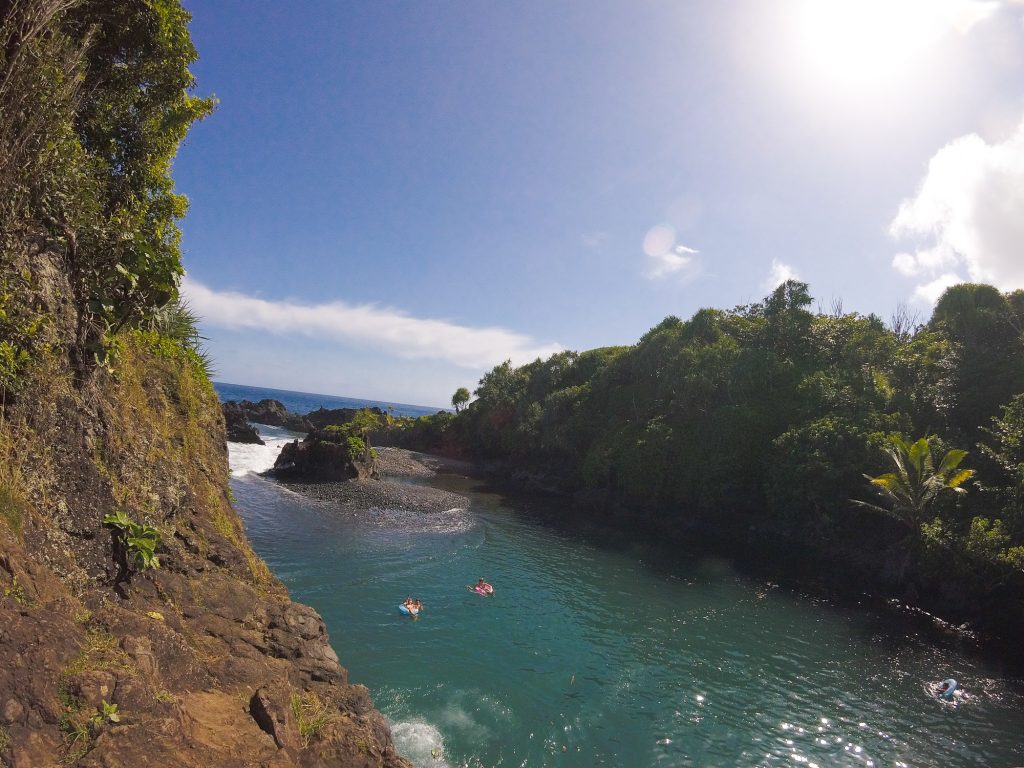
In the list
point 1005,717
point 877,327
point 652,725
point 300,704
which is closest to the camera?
point 300,704

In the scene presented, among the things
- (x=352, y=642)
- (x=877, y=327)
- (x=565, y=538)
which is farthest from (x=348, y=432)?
(x=877, y=327)

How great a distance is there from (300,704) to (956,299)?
52858mm

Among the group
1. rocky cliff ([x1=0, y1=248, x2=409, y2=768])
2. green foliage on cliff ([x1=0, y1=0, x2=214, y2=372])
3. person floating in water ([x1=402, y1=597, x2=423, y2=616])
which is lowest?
person floating in water ([x1=402, y1=597, x2=423, y2=616])

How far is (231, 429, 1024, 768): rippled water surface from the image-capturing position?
1278 cm

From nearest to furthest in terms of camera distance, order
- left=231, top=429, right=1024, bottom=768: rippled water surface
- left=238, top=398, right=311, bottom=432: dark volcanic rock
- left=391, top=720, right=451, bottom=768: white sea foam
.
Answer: left=391, top=720, right=451, bottom=768: white sea foam, left=231, top=429, right=1024, bottom=768: rippled water surface, left=238, top=398, right=311, bottom=432: dark volcanic rock

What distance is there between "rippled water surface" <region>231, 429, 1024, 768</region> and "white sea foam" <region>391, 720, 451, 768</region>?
0.04 meters

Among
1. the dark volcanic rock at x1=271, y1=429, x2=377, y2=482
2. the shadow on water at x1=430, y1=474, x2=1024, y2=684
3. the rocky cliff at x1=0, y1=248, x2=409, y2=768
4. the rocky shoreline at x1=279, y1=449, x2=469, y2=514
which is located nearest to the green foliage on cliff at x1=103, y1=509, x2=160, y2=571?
the rocky cliff at x1=0, y1=248, x2=409, y2=768

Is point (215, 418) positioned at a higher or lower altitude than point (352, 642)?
higher

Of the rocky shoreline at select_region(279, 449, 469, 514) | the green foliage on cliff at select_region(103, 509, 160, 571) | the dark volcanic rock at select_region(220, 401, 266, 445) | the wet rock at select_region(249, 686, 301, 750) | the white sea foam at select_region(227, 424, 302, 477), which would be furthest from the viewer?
the dark volcanic rock at select_region(220, 401, 266, 445)

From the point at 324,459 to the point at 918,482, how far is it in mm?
42768

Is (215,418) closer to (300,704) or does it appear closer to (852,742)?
(300,704)

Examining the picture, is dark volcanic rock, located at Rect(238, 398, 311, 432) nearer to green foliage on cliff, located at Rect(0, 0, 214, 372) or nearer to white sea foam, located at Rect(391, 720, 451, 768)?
white sea foam, located at Rect(391, 720, 451, 768)

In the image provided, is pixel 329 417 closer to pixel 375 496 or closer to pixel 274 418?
pixel 274 418

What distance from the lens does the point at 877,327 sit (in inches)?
1912
